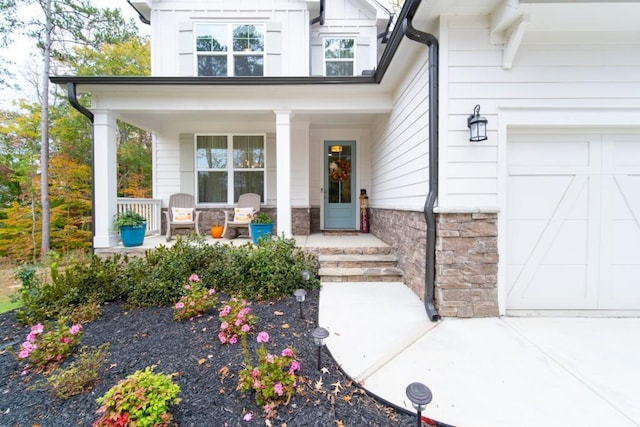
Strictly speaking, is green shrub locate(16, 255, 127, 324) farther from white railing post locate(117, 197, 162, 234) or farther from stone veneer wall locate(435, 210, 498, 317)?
stone veneer wall locate(435, 210, 498, 317)

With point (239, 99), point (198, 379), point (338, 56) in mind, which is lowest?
point (198, 379)

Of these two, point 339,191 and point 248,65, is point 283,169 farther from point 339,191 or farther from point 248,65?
point 248,65

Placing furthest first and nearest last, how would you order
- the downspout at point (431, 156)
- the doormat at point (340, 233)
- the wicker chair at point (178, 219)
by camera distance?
the doormat at point (340, 233)
the wicker chair at point (178, 219)
the downspout at point (431, 156)

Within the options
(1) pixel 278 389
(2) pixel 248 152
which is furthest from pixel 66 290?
(2) pixel 248 152

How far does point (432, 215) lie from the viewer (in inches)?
110

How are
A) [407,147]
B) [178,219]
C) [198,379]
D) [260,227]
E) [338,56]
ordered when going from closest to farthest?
[198,379], [407,147], [260,227], [178,219], [338,56]

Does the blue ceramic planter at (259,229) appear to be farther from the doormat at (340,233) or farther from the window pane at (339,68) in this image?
the window pane at (339,68)

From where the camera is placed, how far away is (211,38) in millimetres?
6105

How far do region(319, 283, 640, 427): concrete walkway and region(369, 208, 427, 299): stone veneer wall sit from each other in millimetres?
408

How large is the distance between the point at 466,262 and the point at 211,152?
5.58m

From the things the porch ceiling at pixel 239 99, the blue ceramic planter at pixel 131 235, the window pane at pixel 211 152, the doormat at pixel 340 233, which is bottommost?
the doormat at pixel 340 233

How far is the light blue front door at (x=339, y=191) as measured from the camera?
6648 millimetres

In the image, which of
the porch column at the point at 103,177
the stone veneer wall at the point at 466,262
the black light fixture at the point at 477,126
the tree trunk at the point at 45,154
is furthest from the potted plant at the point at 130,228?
the tree trunk at the point at 45,154

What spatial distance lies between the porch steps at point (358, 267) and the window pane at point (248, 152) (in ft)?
9.89
